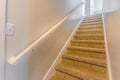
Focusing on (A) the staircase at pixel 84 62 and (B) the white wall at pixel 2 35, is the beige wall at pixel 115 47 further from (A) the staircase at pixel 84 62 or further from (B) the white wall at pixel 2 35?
(B) the white wall at pixel 2 35

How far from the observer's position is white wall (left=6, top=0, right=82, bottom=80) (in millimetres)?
1555

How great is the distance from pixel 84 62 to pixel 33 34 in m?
1.02

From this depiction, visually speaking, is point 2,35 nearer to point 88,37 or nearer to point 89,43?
point 89,43

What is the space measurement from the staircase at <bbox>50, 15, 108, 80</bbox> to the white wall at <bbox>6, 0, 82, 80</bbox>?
26 cm

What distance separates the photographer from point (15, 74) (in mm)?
1590

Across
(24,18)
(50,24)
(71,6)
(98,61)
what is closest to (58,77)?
(98,61)

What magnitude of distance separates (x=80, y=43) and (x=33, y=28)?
4.79 ft

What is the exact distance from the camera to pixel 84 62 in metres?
2.34

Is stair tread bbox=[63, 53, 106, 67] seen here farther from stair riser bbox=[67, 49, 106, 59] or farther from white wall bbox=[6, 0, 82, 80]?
white wall bbox=[6, 0, 82, 80]

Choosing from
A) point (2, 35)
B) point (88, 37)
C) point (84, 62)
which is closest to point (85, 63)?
point (84, 62)

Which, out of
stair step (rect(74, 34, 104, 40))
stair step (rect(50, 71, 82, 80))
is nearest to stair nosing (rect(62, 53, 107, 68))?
stair step (rect(50, 71, 82, 80))

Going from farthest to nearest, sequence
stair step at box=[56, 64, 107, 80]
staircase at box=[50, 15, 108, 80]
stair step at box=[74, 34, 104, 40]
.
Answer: stair step at box=[74, 34, 104, 40], staircase at box=[50, 15, 108, 80], stair step at box=[56, 64, 107, 80]

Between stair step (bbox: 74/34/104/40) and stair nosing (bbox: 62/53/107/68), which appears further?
stair step (bbox: 74/34/104/40)

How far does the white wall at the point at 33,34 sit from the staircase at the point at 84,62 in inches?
10.4
